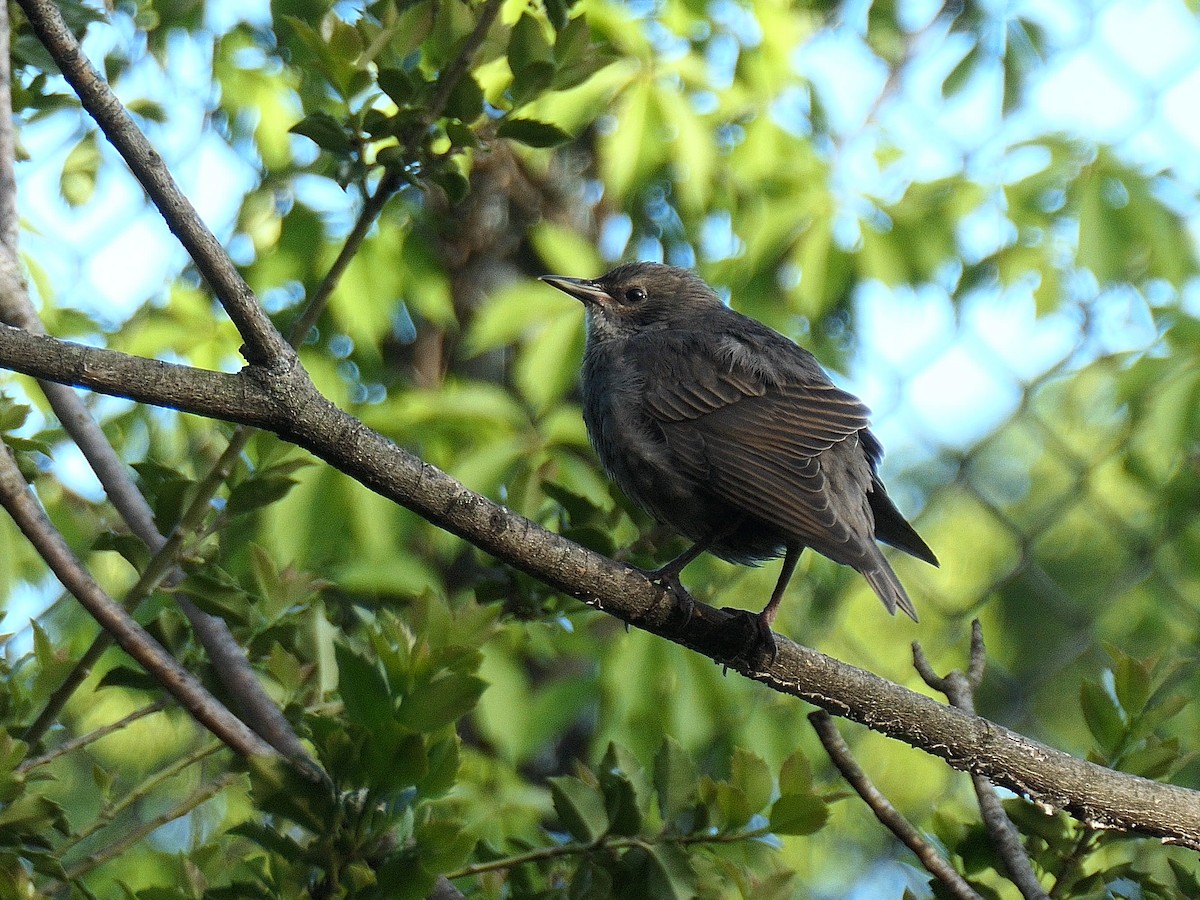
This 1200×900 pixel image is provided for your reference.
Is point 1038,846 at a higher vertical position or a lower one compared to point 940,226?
lower

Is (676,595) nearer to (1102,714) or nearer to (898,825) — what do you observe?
(898,825)

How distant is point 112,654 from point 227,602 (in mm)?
2142

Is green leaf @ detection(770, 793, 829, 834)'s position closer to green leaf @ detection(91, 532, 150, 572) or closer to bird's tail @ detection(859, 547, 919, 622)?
bird's tail @ detection(859, 547, 919, 622)

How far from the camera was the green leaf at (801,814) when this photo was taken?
208 centimetres

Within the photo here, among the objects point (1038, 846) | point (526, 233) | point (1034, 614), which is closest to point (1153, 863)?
point (1034, 614)

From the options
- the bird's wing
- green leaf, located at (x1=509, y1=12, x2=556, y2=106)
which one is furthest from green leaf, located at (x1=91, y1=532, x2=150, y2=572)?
the bird's wing

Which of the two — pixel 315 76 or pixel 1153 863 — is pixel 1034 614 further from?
pixel 315 76

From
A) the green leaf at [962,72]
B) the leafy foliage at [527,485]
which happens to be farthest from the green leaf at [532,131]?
the green leaf at [962,72]

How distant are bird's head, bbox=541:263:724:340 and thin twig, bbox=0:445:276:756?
1833mm

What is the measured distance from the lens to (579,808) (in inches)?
82.0

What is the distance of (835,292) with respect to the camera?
4199 mm

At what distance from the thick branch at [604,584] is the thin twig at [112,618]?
46cm

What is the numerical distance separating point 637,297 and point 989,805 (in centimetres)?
200

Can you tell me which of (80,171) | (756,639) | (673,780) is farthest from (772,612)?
(80,171)
